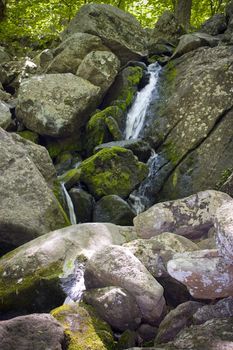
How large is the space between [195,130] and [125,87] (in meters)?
3.50

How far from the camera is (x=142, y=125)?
12742mm

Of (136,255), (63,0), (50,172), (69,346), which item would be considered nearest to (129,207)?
(50,172)

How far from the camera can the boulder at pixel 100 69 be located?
1324 cm

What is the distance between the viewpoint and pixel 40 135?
12367 mm

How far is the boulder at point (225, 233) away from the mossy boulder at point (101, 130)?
7.78 meters

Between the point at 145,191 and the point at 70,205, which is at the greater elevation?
the point at 145,191

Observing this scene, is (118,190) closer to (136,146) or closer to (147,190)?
(147,190)

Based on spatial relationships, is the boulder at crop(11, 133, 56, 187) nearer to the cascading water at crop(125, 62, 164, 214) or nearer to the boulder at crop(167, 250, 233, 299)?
the cascading water at crop(125, 62, 164, 214)

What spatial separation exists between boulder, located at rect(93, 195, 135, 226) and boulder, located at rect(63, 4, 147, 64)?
741 centimetres

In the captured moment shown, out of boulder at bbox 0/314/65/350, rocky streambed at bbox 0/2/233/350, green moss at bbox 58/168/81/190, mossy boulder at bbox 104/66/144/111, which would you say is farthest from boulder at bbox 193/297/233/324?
mossy boulder at bbox 104/66/144/111

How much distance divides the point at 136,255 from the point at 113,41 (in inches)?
421

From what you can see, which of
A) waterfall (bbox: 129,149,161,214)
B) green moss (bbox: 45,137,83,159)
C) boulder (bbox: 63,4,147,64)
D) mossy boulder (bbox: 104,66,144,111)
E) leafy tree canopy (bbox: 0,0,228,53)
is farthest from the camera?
leafy tree canopy (bbox: 0,0,228,53)

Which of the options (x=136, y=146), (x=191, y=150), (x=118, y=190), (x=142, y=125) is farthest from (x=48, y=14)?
(x=118, y=190)

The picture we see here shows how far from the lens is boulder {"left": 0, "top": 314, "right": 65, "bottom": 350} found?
4.32m
